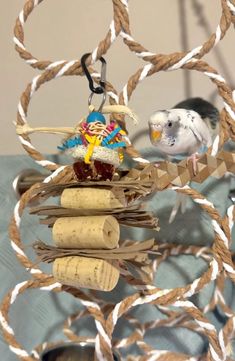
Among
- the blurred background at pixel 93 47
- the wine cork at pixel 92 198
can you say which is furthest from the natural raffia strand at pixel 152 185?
the blurred background at pixel 93 47

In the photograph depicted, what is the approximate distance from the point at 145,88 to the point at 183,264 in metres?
0.37

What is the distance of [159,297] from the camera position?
0.57 metres

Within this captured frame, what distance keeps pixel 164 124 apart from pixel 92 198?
0.18 m

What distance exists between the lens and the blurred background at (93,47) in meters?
0.93

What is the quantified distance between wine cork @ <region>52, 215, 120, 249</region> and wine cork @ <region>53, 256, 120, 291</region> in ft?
0.05

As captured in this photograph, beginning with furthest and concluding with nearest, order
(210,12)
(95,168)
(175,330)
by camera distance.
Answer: (210,12), (175,330), (95,168)

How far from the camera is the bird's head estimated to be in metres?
0.63

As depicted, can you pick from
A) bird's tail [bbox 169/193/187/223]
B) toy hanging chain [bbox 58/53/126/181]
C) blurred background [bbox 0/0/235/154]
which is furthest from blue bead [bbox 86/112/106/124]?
blurred background [bbox 0/0/235/154]

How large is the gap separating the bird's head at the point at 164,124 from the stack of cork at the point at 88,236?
0.15 m

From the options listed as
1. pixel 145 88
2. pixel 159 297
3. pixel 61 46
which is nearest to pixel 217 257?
pixel 159 297

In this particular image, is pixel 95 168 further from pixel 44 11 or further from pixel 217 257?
pixel 44 11

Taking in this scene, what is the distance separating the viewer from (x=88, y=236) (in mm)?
485

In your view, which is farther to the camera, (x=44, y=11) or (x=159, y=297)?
(x=44, y=11)

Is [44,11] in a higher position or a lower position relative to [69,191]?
higher
